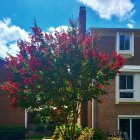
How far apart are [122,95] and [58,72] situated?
518 inches

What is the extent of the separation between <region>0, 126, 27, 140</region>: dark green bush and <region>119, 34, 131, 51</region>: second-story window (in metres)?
9.96

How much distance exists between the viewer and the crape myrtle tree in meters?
20.5

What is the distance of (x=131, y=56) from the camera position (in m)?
32.6

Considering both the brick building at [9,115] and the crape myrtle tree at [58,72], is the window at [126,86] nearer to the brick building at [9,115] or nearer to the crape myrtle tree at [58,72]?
the brick building at [9,115]

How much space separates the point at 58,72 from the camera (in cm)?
2047

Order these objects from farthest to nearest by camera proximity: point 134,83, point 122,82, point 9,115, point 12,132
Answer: point 9,115, point 12,132, point 122,82, point 134,83

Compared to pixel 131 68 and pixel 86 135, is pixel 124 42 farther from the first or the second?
pixel 86 135

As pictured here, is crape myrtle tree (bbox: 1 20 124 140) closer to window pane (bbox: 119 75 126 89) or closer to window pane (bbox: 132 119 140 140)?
window pane (bbox: 119 75 126 89)

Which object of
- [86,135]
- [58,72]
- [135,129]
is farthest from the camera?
[135,129]

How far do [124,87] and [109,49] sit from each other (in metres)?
2.99

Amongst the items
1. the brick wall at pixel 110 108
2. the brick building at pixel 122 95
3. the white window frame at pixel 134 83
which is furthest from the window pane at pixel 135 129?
the white window frame at pixel 134 83

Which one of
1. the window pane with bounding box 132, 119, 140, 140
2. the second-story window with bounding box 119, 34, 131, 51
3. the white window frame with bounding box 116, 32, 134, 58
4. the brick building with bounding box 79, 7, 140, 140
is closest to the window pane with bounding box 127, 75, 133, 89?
the brick building with bounding box 79, 7, 140, 140

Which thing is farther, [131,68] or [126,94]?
[126,94]

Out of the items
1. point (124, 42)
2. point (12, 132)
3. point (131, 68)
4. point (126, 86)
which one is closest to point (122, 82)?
point (126, 86)
